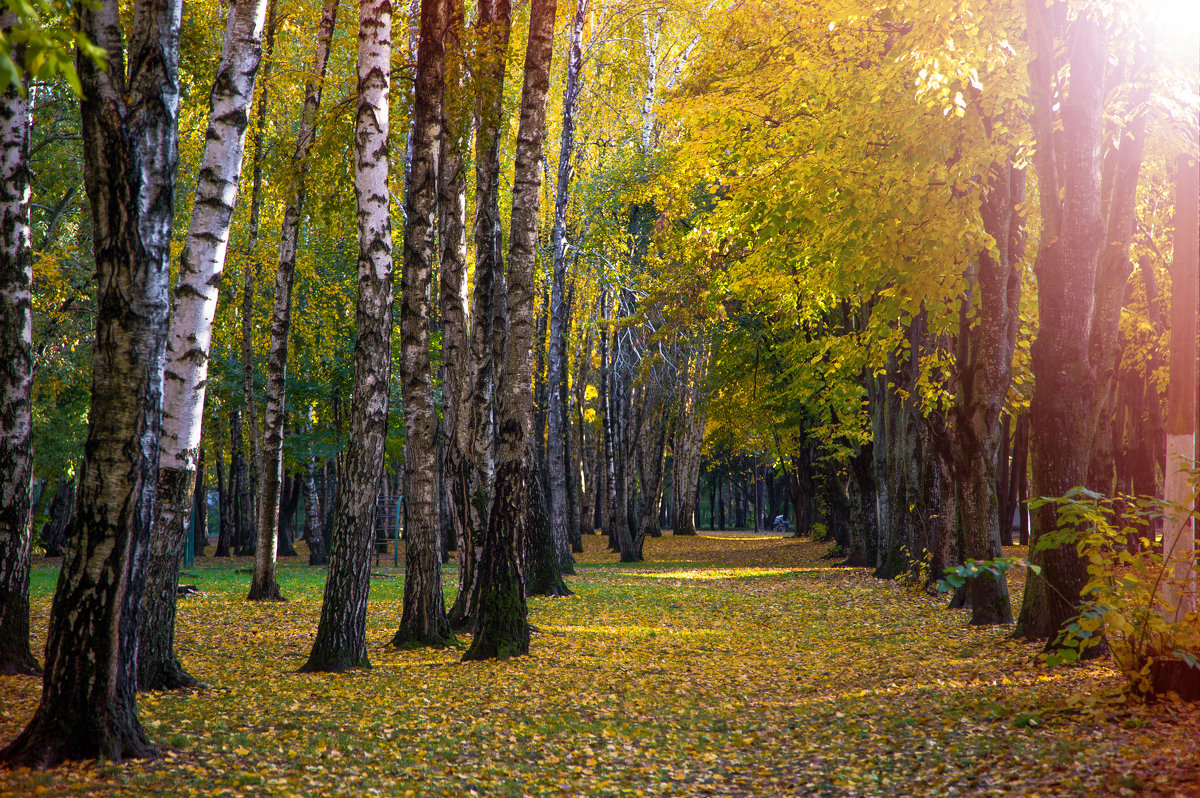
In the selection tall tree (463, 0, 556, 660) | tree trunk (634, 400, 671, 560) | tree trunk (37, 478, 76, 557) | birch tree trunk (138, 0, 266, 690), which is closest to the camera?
birch tree trunk (138, 0, 266, 690)

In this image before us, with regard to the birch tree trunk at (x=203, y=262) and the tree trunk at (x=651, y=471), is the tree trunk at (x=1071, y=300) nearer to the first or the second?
A: the birch tree trunk at (x=203, y=262)

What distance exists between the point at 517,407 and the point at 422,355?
4.22 ft

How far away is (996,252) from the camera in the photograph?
10.4 meters

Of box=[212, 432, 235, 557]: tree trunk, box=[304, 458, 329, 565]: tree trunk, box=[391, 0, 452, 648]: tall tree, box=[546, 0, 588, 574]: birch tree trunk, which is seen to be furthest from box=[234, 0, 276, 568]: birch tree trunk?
box=[212, 432, 235, 557]: tree trunk

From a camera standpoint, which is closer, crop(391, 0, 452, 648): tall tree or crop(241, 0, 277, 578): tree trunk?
crop(391, 0, 452, 648): tall tree

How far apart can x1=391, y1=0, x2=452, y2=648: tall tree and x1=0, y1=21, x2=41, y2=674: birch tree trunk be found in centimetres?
339

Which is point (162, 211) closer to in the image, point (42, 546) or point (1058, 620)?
point (1058, 620)

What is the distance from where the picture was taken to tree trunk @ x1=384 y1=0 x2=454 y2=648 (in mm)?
9422

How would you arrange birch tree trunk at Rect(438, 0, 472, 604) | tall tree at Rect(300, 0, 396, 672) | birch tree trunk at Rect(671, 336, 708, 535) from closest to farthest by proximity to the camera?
tall tree at Rect(300, 0, 396, 672)
birch tree trunk at Rect(438, 0, 472, 604)
birch tree trunk at Rect(671, 336, 708, 535)

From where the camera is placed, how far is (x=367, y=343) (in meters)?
8.31

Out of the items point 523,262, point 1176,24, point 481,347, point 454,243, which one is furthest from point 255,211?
point 1176,24

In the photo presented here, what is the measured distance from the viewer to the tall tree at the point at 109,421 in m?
4.94

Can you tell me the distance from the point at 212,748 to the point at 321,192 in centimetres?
737

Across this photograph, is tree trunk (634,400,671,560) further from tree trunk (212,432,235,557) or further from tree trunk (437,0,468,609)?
tree trunk (437,0,468,609)
